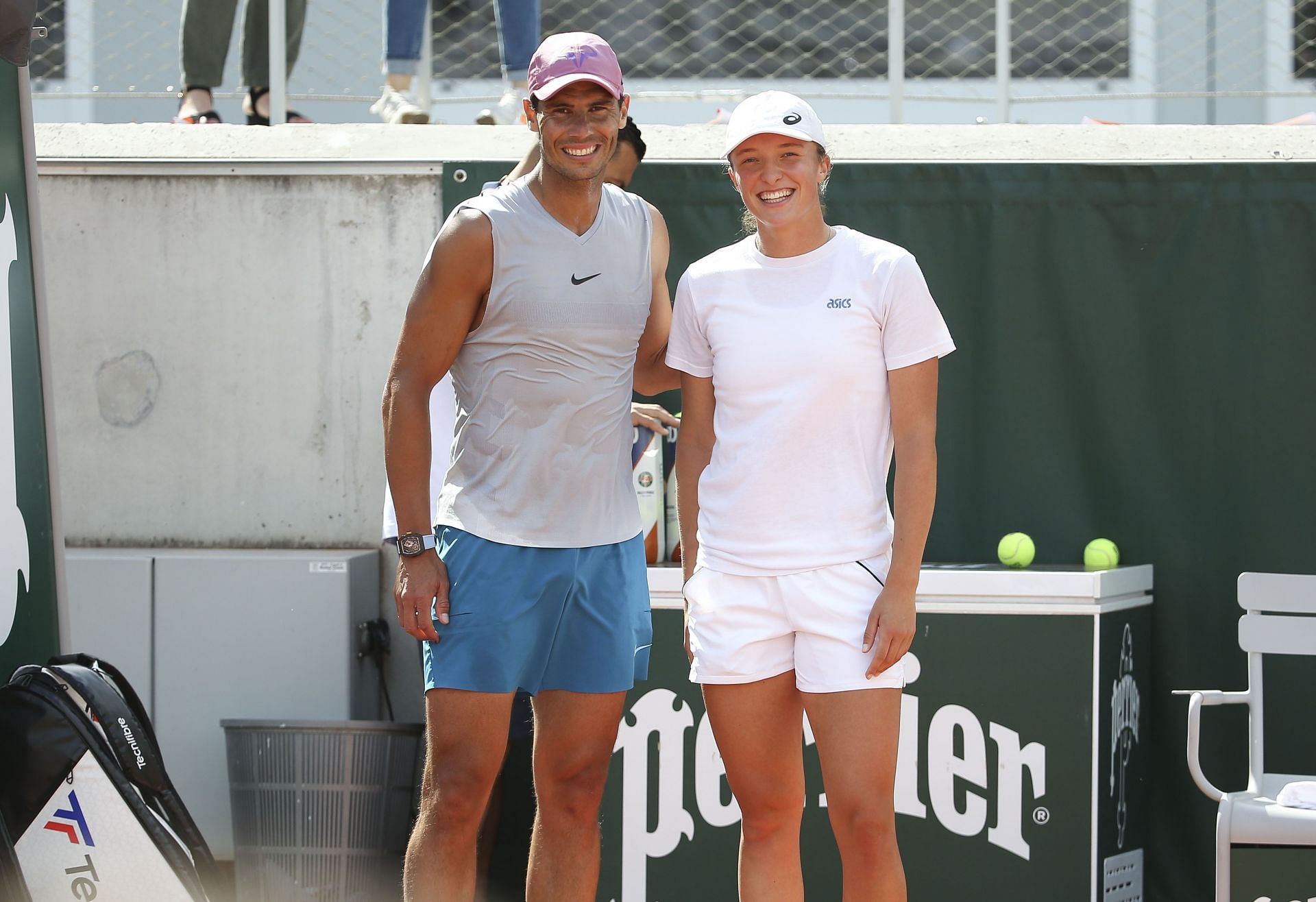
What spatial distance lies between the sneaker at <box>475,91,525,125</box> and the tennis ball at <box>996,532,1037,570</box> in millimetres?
2256

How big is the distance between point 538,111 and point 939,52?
4017 millimetres

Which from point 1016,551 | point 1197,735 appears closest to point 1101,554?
point 1016,551

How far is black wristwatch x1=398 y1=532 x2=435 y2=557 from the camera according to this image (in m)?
2.52

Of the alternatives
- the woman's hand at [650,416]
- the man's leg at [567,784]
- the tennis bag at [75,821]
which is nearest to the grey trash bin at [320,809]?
the tennis bag at [75,821]

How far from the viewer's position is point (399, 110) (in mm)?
4832

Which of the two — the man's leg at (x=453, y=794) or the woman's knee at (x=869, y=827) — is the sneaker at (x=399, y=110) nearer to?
the man's leg at (x=453, y=794)

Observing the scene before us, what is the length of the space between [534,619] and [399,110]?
2792 millimetres

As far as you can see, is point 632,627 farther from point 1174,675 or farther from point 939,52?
point 939,52

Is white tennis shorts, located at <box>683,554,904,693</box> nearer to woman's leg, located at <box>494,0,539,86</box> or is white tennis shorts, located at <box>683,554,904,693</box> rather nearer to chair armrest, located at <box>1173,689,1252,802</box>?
chair armrest, located at <box>1173,689,1252,802</box>

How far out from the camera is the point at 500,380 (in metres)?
2.51

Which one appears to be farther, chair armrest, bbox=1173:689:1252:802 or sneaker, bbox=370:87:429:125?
sneaker, bbox=370:87:429:125

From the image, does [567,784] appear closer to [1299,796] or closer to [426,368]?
[426,368]

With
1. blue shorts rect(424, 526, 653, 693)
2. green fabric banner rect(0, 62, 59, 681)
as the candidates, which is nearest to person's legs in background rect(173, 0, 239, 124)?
green fabric banner rect(0, 62, 59, 681)

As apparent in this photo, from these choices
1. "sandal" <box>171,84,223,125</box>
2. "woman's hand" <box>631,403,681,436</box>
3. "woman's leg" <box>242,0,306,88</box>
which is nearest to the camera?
"woman's hand" <box>631,403,681,436</box>
